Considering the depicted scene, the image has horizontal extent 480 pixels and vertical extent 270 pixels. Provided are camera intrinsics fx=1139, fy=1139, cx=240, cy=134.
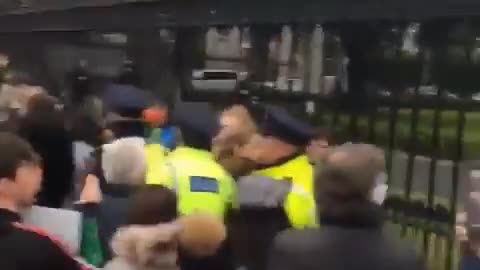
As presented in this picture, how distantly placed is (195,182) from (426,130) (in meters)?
1.18

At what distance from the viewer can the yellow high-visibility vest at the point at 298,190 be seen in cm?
495

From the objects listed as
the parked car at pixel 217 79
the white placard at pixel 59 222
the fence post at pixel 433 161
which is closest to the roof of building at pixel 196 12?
the parked car at pixel 217 79

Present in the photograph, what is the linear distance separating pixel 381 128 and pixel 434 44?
570mm

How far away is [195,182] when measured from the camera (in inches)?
206

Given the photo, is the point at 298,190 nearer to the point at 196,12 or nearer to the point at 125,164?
the point at 125,164

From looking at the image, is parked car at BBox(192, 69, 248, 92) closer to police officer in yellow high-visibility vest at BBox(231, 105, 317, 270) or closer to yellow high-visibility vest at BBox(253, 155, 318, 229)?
police officer in yellow high-visibility vest at BBox(231, 105, 317, 270)

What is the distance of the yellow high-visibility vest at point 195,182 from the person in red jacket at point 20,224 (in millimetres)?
1113

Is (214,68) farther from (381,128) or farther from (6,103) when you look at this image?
(381,128)

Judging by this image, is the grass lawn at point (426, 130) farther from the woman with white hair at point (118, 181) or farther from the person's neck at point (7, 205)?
the person's neck at point (7, 205)

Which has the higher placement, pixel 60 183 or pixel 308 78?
pixel 308 78

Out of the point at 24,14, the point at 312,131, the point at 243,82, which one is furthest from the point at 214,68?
the point at 24,14

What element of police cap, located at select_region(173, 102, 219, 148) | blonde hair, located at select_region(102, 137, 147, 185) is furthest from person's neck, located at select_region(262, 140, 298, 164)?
blonde hair, located at select_region(102, 137, 147, 185)

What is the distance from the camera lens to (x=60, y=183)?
6.33 meters

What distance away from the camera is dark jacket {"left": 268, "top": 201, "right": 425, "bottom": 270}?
3701 mm
